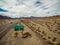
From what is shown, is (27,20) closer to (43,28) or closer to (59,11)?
(43,28)

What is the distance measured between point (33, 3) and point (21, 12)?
0.20 meters

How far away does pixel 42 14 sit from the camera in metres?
1.78

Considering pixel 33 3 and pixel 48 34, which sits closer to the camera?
pixel 48 34

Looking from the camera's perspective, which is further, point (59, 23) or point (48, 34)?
point (59, 23)

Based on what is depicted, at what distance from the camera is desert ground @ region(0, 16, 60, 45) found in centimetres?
159

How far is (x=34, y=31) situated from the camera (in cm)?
170

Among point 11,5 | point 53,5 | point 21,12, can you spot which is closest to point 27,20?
point 21,12

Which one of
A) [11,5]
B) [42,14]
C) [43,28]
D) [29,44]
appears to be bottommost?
[29,44]

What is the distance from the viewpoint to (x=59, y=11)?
180 cm

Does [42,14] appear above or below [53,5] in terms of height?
below

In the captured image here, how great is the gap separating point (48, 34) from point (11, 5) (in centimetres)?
59

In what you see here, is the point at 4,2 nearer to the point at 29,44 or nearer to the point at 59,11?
the point at 29,44

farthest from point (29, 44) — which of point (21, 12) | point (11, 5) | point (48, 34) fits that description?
point (11, 5)

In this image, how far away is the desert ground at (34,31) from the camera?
5.21ft
